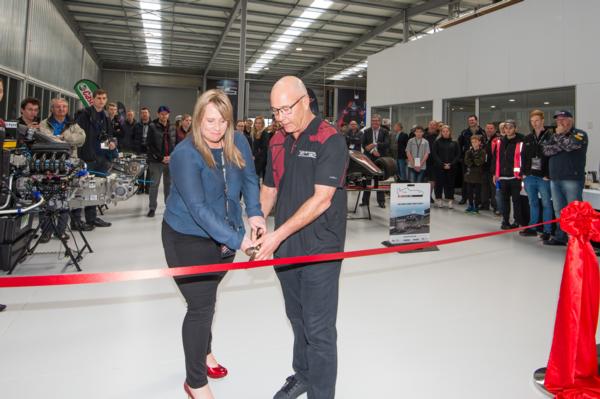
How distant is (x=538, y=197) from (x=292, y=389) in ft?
18.0

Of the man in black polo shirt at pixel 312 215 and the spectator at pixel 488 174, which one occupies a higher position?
the spectator at pixel 488 174

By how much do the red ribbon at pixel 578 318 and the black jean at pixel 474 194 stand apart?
6.54 meters

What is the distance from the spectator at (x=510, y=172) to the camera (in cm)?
666

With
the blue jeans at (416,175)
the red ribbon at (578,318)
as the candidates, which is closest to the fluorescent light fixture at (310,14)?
the blue jeans at (416,175)

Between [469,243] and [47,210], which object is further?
[469,243]

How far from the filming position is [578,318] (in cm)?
214

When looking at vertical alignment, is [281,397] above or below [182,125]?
below

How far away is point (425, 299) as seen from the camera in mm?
3594

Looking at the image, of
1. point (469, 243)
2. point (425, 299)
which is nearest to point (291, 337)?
point (425, 299)

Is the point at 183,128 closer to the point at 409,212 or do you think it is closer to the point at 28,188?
the point at 28,188

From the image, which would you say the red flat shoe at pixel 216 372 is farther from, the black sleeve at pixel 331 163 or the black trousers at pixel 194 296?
the black sleeve at pixel 331 163

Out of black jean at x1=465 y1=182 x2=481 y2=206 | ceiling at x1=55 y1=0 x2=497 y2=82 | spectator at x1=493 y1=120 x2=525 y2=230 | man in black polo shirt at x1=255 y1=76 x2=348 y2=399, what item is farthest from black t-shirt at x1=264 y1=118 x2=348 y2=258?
ceiling at x1=55 y1=0 x2=497 y2=82

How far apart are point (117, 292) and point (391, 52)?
1120 cm

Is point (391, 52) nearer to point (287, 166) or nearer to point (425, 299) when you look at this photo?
point (425, 299)
